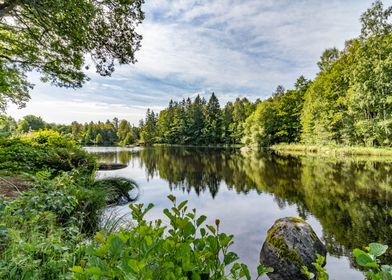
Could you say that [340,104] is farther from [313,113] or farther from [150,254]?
[150,254]

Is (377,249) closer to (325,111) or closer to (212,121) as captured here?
(325,111)

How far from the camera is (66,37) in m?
6.56

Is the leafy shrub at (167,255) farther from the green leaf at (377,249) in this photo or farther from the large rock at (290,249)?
the large rock at (290,249)

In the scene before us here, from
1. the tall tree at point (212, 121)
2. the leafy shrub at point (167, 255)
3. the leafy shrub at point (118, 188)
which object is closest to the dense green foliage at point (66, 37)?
the leafy shrub at point (118, 188)

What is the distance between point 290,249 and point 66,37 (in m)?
7.40

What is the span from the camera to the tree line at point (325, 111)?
24.4 m

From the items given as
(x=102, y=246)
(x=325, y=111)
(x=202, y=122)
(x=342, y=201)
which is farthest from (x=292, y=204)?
(x=202, y=122)

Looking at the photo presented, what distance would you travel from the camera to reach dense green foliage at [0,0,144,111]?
562 centimetres

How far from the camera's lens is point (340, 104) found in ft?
106

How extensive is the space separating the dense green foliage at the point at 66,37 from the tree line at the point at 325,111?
2454 millimetres

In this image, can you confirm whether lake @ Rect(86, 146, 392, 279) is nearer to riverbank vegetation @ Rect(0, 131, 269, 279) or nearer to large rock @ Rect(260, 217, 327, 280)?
large rock @ Rect(260, 217, 327, 280)

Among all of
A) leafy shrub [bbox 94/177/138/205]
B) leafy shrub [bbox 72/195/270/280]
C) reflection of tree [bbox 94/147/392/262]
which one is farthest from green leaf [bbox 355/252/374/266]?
leafy shrub [bbox 94/177/138/205]

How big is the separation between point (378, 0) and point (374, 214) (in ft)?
85.7

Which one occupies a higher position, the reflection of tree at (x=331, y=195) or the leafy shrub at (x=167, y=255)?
the leafy shrub at (x=167, y=255)
